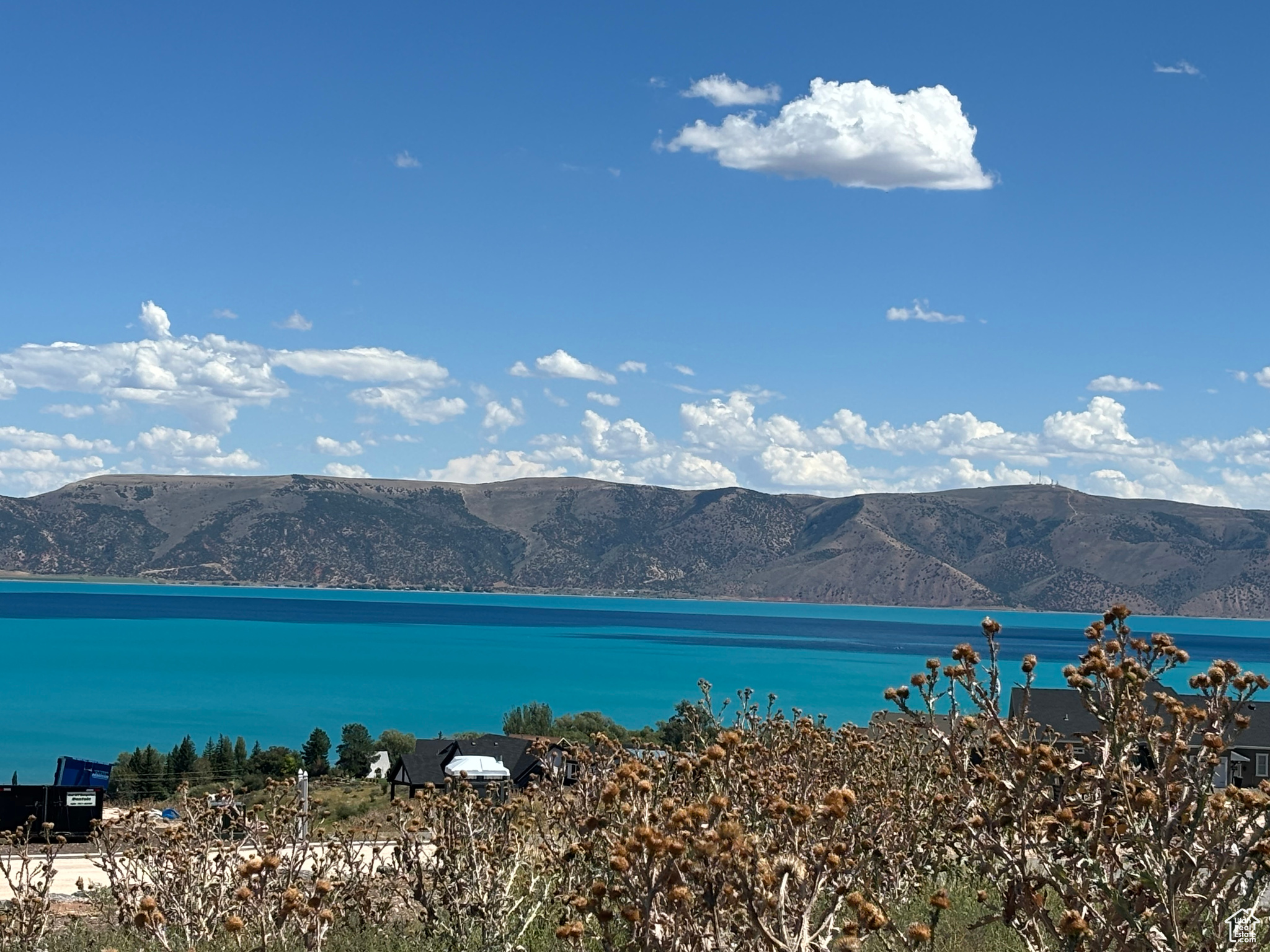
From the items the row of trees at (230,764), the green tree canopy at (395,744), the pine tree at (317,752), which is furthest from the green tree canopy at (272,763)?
the green tree canopy at (395,744)

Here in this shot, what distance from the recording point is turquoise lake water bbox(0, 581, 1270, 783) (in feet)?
278

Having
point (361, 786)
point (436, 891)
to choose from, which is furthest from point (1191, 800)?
point (361, 786)

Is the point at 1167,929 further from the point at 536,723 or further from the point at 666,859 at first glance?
the point at 536,723

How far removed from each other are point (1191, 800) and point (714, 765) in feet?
6.06

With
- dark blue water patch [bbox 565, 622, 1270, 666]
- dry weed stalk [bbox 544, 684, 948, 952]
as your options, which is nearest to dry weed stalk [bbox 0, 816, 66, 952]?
dry weed stalk [bbox 544, 684, 948, 952]

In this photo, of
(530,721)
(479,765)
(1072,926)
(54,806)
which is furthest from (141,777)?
(1072,926)

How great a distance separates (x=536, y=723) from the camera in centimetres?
6384

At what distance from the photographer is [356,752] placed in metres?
54.4

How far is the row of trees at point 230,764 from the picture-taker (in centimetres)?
4281

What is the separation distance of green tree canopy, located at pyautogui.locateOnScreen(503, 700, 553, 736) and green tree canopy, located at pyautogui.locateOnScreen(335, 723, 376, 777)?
23.5 feet

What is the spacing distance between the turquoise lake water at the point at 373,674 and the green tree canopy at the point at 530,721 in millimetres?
11258

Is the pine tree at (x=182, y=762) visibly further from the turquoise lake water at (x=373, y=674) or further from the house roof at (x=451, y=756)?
the turquoise lake water at (x=373, y=674)

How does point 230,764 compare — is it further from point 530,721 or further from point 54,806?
point 54,806

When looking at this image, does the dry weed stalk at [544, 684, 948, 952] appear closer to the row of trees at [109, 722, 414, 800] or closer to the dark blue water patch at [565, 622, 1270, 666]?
the row of trees at [109, 722, 414, 800]
